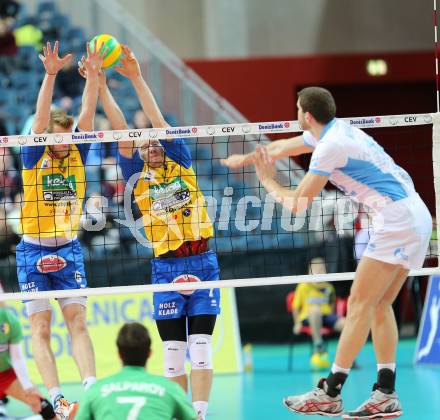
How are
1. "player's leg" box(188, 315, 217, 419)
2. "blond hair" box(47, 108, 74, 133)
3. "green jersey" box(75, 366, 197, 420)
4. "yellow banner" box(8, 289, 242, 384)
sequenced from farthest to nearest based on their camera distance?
"yellow banner" box(8, 289, 242, 384)
"blond hair" box(47, 108, 74, 133)
"player's leg" box(188, 315, 217, 419)
"green jersey" box(75, 366, 197, 420)

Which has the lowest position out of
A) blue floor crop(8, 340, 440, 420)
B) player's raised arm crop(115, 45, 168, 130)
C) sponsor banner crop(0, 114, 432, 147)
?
blue floor crop(8, 340, 440, 420)

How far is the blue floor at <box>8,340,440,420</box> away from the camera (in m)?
10.4

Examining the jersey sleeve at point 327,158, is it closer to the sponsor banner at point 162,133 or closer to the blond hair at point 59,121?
the sponsor banner at point 162,133

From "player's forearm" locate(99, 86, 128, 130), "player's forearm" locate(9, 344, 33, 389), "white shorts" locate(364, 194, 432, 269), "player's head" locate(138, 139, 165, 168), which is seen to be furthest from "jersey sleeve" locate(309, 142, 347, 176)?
"player's forearm" locate(9, 344, 33, 389)

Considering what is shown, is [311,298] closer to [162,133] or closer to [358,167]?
[162,133]

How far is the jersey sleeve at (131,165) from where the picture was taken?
343 inches

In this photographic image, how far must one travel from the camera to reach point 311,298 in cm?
1447

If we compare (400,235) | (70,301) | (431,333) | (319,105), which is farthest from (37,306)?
(431,333)

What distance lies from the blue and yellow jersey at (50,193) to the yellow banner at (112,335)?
16.8 feet

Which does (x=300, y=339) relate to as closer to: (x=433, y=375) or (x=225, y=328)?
(x=225, y=328)

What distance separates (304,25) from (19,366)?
13.5 meters

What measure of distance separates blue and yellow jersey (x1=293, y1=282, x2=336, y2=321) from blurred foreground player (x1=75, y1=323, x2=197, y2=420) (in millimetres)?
8342

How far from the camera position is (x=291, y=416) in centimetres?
1009

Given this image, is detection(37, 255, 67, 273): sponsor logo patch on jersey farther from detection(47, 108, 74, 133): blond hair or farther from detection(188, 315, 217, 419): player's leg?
detection(188, 315, 217, 419): player's leg
